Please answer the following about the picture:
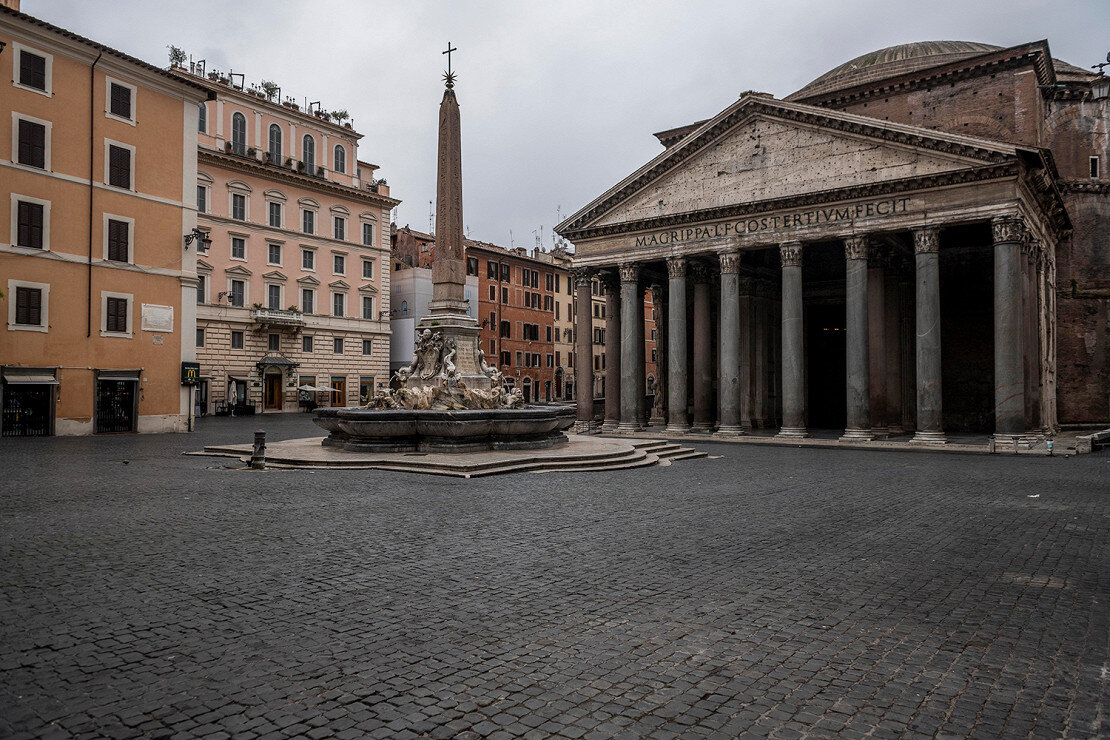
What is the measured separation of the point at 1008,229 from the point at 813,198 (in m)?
5.82

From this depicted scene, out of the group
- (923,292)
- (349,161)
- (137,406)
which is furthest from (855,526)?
(349,161)

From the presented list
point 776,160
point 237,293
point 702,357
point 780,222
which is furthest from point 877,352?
point 237,293

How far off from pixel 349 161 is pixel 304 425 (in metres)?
20.5

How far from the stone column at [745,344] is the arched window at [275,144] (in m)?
26.4

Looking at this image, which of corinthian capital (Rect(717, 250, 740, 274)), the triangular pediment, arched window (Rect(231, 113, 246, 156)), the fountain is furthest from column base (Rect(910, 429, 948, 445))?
arched window (Rect(231, 113, 246, 156))

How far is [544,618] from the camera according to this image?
16.8 feet

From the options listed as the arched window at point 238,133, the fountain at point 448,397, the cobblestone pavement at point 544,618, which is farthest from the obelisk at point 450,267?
the arched window at point 238,133

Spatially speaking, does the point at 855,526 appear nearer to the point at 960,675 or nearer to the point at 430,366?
the point at 960,675

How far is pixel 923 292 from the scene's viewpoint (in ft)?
75.5

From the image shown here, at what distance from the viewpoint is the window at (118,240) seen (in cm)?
2423

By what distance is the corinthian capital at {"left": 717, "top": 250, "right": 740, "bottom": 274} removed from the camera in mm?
26609

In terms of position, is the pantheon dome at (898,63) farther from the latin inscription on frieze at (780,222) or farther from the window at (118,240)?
the window at (118,240)

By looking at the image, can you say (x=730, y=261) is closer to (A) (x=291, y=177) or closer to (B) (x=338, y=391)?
(A) (x=291, y=177)

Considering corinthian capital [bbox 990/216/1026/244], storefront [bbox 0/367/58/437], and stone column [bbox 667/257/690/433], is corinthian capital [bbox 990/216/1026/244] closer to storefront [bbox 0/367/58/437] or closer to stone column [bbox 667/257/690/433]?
stone column [bbox 667/257/690/433]
